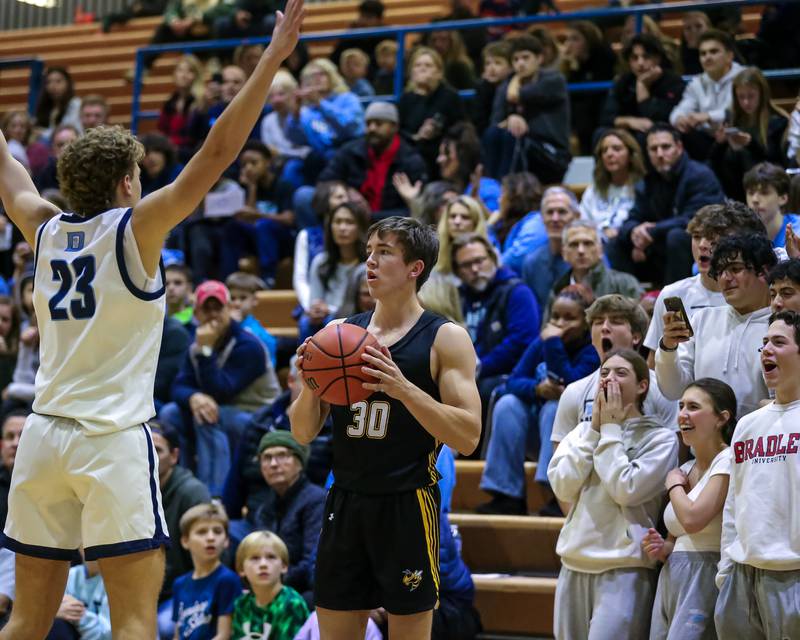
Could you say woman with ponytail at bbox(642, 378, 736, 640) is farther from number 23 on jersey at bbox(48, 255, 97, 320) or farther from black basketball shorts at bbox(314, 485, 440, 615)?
number 23 on jersey at bbox(48, 255, 97, 320)

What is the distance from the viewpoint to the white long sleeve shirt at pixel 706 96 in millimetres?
9281

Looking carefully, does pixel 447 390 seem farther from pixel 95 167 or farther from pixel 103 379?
pixel 95 167

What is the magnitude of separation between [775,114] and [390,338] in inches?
217

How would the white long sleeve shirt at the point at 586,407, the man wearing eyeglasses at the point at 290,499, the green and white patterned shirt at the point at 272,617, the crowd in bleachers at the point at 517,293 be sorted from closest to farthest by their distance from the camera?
the crowd in bleachers at the point at 517,293, the white long sleeve shirt at the point at 586,407, the green and white patterned shirt at the point at 272,617, the man wearing eyeglasses at the point at 290,499

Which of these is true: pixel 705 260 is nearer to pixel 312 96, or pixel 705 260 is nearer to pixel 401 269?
pixel 401 269

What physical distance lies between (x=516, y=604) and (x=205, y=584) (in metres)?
1.78

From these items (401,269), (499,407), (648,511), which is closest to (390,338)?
(401,269)

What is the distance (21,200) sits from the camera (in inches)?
171

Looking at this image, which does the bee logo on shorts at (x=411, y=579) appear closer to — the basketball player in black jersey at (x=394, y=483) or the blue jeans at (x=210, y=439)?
the basketball player in black jersey at (x=394, y=483)

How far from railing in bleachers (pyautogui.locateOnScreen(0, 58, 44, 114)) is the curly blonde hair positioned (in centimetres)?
1025

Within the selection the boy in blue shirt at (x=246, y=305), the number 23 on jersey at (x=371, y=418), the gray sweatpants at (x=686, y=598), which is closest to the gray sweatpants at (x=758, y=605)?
the gray sweatpants at (x=686, y=598)

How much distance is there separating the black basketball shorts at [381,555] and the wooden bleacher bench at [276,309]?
6.07 meters

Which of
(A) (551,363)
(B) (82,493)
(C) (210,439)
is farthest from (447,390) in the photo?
(C) (210,439)

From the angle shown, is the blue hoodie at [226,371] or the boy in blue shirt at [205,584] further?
the blue hoodie at [226,371]
